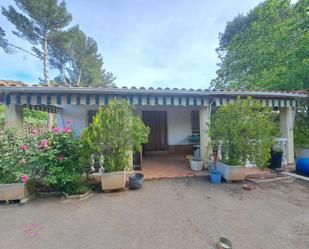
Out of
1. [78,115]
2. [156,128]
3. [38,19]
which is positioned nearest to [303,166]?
[156,128]

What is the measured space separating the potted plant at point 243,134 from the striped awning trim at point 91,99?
1395 mm

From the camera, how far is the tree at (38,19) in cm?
1700

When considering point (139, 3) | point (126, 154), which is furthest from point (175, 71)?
point (126, 154)

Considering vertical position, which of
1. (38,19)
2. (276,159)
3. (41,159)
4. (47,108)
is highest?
(38,19)

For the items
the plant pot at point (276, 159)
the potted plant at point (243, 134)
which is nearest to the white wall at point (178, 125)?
the plant pot at point (276, 159)

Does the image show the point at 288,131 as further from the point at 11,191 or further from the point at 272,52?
the point at 11,191

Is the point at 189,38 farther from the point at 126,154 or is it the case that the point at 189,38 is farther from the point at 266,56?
the point at 126,154

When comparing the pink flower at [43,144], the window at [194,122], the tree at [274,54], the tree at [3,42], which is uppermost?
the tree at [3,42]

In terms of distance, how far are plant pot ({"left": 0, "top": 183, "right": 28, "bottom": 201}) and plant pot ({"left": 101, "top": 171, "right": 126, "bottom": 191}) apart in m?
2.07

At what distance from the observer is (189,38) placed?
14.4m

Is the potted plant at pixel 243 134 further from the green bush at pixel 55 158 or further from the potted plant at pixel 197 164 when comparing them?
the green bush at pixel 55 158

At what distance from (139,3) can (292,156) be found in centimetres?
1107

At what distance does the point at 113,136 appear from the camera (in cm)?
534

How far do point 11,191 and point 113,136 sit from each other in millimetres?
2932
